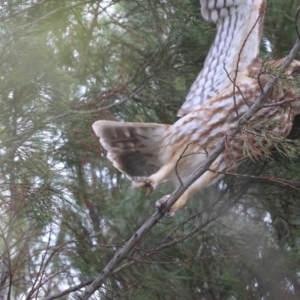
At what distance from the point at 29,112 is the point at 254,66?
107 centimetres

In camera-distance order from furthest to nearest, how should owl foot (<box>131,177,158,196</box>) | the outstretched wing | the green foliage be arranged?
1. the outstretched wing
2. owl foot (<box>131,177,158,196</box>)
3. the green foliage

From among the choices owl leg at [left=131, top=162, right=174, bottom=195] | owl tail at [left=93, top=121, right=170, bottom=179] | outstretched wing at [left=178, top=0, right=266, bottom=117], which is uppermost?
outstretched wing at [left=178, top=0, right=266, bottom=117]

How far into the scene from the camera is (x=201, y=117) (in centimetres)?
354

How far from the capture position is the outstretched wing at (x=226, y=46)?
351 centimetres

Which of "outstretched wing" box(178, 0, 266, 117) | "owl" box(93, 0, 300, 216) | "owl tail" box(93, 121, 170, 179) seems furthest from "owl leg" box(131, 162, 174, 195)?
"outstretched wing" box(178, 0, 266, 117)

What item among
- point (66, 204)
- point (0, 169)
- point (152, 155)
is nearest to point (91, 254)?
point (66, 204)

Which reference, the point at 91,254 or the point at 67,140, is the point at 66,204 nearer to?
the point at 91,254

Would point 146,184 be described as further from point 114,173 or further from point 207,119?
point 114,173

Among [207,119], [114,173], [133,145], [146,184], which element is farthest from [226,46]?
[114,173]

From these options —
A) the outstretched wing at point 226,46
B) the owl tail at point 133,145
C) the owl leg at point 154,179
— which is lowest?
the owl leg at point 154,179

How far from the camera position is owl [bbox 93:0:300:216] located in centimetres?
342

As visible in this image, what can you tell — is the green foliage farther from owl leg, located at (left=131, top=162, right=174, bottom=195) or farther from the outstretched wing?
owl leg, located at (left=131, top=162, right=174, bottom=195)

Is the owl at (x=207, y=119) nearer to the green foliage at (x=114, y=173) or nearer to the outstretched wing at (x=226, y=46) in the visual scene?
the outstretched wing at (x=226, y=46)

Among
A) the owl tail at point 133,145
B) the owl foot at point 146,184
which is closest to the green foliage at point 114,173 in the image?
the owl tail at point 133,145
